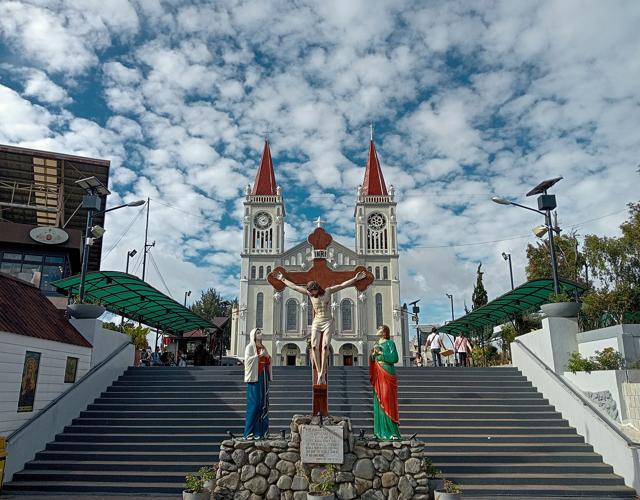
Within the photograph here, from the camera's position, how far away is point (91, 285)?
46.0ft

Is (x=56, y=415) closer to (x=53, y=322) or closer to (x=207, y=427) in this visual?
(x=53, y=322)

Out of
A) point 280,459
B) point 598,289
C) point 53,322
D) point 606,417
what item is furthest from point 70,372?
point 598,289

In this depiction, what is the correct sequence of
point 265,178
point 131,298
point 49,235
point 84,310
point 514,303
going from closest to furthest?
point 84,310, point 514,303, point 131,298, point 49,235, point 265,178

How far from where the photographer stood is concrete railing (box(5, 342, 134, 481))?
28.6ft

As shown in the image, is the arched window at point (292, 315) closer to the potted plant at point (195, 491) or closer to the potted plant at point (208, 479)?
the potted plant at point (208, 479)

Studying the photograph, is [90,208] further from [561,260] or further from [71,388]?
[561,260]

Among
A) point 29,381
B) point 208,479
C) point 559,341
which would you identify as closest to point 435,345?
point 559,341

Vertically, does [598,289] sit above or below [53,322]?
above

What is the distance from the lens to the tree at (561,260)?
2405 cm

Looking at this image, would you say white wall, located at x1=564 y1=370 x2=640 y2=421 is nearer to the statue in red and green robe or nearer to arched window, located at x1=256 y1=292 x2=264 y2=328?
the statue in red and green robe

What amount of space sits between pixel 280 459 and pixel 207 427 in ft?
10.4

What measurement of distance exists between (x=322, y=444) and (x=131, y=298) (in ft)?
36.4

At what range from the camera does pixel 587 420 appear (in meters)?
9.51

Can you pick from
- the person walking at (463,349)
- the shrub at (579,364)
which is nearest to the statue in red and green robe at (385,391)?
the shrub at (579,364)
